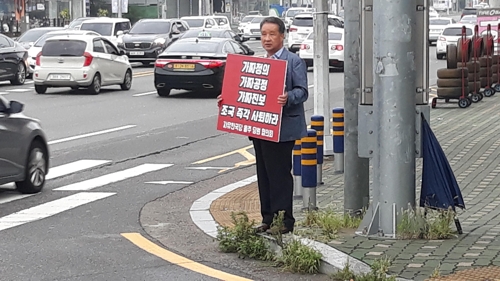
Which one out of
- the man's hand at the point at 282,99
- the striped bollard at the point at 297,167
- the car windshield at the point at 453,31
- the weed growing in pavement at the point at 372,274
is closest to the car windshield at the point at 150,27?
the car windshield at the point at 453,31

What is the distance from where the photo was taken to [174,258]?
8312 millimetres

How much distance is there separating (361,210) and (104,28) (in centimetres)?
3437

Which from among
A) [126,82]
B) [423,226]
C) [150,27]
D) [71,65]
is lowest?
[423,226]

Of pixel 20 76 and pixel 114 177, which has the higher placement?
pixel 20 76

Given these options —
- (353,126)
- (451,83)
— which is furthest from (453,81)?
(353,126)

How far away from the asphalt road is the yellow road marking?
0.28 feet

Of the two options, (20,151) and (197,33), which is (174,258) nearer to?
(20,151)

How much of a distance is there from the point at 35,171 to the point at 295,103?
479cm

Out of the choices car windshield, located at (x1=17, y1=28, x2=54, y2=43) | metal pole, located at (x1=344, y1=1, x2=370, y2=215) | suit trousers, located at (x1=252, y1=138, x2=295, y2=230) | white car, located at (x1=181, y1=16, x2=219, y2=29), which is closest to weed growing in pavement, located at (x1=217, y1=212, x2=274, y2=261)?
suit trousers, located at (x1=252, y1=138, x2=295, y2=230)

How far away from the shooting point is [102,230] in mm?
9641

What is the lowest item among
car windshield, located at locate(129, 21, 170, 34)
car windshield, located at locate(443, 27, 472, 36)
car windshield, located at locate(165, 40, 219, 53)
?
car windshield, located at locate(165, 40, 219, 53)

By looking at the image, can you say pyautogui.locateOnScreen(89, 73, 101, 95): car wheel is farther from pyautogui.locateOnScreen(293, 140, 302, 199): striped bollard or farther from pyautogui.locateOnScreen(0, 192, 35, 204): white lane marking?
pyautogui.locateOnScreen(293, 140, 302, 199): striped bollard

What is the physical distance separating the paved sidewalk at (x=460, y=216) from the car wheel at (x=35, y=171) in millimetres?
2250

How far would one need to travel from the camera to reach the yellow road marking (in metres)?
7.66
